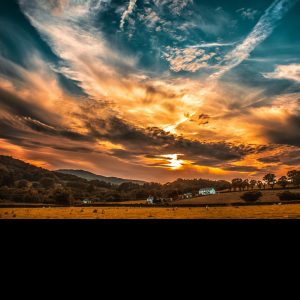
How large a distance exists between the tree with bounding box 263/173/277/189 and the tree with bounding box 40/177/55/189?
25.1m

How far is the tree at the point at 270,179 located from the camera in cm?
1746

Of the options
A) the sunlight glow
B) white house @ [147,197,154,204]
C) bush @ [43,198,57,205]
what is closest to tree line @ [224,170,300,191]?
the sunlight glow

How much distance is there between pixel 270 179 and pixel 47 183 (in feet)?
85.7

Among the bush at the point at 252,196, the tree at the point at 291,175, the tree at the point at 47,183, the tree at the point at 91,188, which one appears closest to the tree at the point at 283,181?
the tree at the point at 291,175

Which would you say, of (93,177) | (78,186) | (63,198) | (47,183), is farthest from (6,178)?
(93,177)

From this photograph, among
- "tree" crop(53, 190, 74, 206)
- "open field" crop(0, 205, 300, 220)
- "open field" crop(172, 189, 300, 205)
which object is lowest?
"open field" crop(0, 205, 300, 220)

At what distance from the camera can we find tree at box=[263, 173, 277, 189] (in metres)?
17.5

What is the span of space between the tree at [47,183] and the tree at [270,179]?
82.3 feet

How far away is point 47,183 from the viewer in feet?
66.7

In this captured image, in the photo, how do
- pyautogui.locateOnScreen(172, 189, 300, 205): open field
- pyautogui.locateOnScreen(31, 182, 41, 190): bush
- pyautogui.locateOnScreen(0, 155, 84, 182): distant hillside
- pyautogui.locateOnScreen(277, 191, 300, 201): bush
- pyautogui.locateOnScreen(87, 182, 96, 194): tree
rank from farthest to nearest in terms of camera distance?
pyautogui.locateOnScreen(87, 182, 96, 194): tree < pyautogui.locateOnScreen(31, 182, 41, 190): bush < pyautogui.locateOnScreen(172, 189, 300, 205): open field < pyautogui.locateOnScreen(0, 155, 84, 182): distant hillside < pyautogui.locateOnScreen(277, 191, 300, 201): bush

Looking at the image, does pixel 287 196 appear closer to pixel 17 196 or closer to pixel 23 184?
pixel 17 196

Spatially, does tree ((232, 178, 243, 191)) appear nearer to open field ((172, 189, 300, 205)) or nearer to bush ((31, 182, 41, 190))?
open field ((172, 189, 300, 205))
